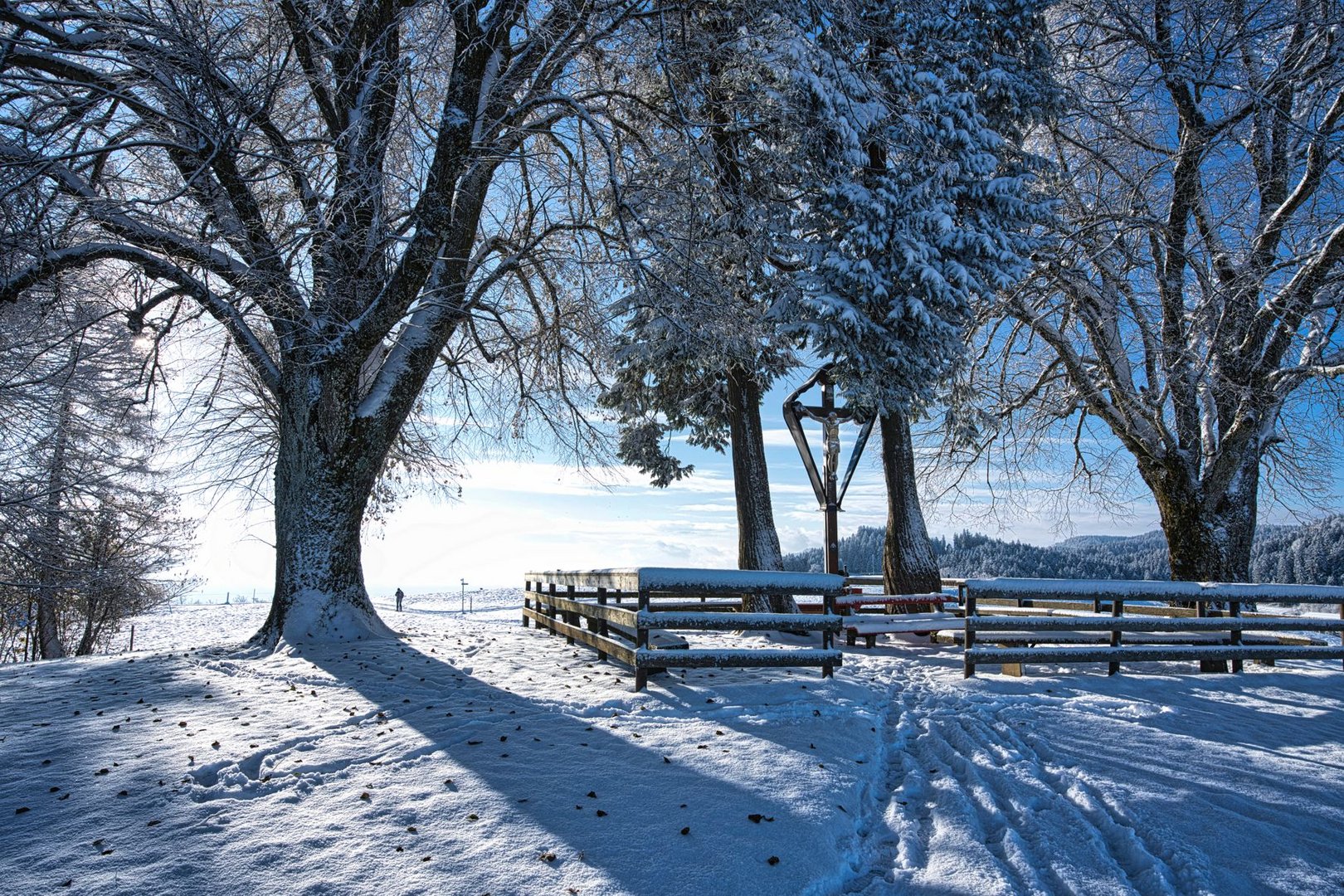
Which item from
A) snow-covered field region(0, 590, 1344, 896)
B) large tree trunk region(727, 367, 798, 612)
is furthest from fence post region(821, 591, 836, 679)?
large tree trunk region(727, 367, 798, 612)

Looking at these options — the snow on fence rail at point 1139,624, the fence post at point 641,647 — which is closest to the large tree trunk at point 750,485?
the snow on fence rail at point 1139,624

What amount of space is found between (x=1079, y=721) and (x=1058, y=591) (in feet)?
8.69

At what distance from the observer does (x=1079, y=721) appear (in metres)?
6.73

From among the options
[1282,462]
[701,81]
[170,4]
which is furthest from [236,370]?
[1282,462]

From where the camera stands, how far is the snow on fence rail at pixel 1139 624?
8.83 metres

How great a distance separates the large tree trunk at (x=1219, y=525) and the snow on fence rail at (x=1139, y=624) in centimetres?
324

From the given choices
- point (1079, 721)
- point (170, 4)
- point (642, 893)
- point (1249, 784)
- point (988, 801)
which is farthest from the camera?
point (1079, 721)

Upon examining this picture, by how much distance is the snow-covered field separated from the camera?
12.0 feet

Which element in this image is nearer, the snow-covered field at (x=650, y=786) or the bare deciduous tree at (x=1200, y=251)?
the snow-covered field at (x=650, y=786)

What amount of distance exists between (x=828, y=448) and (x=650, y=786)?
9.09 m

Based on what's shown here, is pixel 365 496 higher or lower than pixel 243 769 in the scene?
higher

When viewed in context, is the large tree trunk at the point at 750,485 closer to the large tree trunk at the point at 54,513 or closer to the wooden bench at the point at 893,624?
the wooden bench at the point at 893,624

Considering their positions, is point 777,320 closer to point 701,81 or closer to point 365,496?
point 701,81

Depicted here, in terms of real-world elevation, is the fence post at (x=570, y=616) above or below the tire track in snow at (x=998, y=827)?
above
